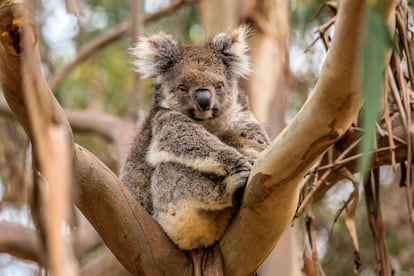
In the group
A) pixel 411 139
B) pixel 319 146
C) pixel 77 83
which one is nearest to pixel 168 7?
pixel 77 83

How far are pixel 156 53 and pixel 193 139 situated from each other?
0.87m

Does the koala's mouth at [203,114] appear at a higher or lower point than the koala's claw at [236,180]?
higher

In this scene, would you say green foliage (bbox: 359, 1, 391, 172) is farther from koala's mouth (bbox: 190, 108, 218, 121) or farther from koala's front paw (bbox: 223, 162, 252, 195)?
koala's mouth (bbox: 190, 108, 218, 121)

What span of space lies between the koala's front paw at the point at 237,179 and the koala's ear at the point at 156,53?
112 centimetres

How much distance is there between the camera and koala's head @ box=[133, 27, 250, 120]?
151 inches

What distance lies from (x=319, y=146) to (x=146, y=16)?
4433mm

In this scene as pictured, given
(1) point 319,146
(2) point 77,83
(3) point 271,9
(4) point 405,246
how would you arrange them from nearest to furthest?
1. (1) point 319,146
2. (3) point 271,9
3. (4) point 405,246
4. (2) point 77,83

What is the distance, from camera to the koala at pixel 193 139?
3324 millimetres

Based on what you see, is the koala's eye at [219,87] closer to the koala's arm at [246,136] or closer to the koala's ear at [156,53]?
the koala's arm at [246,136]

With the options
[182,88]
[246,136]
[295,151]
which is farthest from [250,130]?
[295,151]

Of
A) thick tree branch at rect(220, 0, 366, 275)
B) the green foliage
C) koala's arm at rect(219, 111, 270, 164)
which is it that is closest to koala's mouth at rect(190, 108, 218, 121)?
koala's arm at rect(219, 111, 270, 164)

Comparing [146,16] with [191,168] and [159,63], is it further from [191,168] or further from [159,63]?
[191,168]

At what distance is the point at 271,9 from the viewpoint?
646cm

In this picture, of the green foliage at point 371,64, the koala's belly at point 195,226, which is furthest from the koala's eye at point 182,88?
the green foliage at point 371,64
